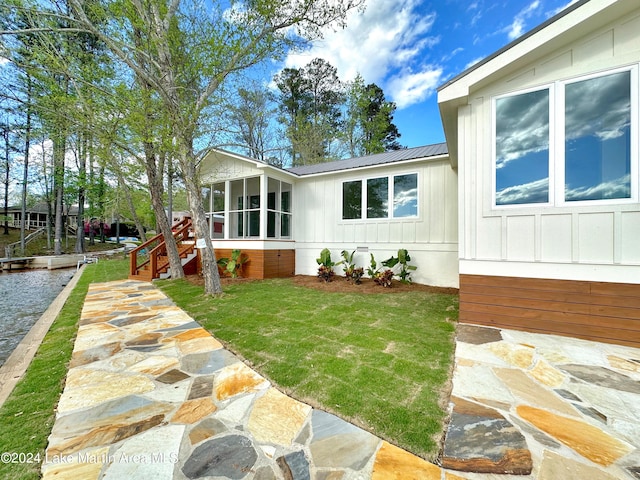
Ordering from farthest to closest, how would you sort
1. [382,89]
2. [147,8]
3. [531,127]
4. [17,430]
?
[382,89] → [147,8] → [531,127] → [17,430]

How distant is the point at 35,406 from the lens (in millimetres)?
2039

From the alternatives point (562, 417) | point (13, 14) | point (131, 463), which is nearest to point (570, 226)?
point (562, 417)

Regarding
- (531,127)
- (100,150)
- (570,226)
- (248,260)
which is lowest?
(248,260)

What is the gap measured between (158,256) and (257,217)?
164 inches

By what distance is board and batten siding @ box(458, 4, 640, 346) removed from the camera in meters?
3.19

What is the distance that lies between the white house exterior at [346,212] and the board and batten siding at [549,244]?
9.55 feet

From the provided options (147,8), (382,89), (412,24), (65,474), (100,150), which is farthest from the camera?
(382,89)

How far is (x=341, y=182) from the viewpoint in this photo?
27.7 ft

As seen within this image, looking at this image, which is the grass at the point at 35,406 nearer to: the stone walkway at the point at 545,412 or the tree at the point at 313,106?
the stone walkway at the point at 545,412

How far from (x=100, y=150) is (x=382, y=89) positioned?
17.7m

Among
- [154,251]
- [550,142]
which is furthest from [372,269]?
[154,251]

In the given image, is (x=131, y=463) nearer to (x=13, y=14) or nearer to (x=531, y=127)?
(x=531, y=127)

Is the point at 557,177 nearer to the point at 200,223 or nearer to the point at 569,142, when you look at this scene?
the point at 569,142

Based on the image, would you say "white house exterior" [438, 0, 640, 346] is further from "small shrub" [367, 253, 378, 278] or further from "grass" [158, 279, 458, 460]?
"small shrub" [367, 253, 378, 278]
